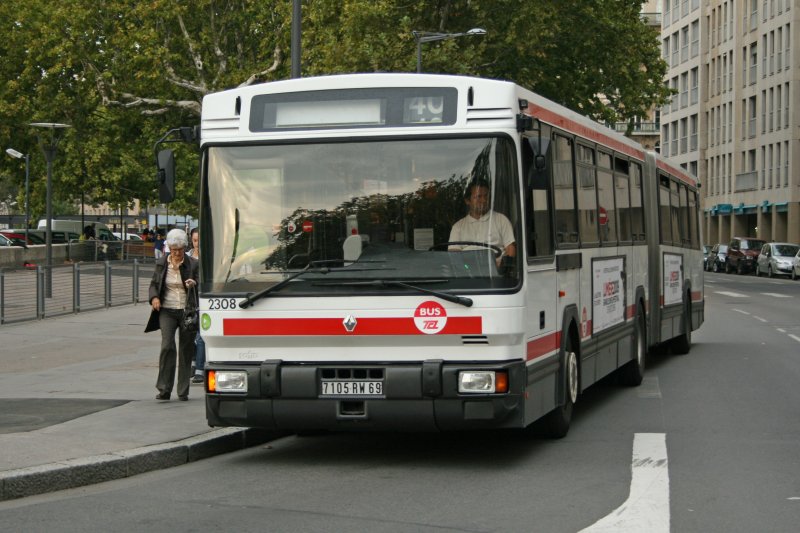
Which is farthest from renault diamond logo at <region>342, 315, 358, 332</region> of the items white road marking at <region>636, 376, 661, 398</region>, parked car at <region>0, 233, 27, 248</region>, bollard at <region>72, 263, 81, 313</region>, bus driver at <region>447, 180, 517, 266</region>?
parked car at <region>0, 233, 27, 248</region>

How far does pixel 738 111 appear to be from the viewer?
3430 inches

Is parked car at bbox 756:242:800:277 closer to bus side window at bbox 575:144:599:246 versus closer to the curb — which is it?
bus side window at bbox 575:144:599:246

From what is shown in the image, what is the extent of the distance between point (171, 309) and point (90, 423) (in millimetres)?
2221

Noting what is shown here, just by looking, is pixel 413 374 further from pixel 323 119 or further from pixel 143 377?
pixel 143 377

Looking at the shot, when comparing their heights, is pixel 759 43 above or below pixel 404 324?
above

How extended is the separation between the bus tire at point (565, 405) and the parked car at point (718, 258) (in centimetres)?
6390

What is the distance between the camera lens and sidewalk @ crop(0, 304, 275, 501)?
9398 millimetres

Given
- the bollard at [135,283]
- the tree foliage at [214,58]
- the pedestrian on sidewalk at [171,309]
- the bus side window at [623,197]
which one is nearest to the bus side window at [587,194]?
the bus side window at [623,197]

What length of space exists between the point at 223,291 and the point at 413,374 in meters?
1.52

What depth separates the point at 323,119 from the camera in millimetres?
10055

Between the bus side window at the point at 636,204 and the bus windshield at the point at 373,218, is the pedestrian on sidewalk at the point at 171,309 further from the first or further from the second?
the bus side window at the point at 636,204

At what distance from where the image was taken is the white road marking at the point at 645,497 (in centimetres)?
761

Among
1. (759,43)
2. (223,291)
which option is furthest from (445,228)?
(759,43)

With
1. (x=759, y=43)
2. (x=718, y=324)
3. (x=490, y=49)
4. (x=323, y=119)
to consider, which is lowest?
(x=718, y=324)
